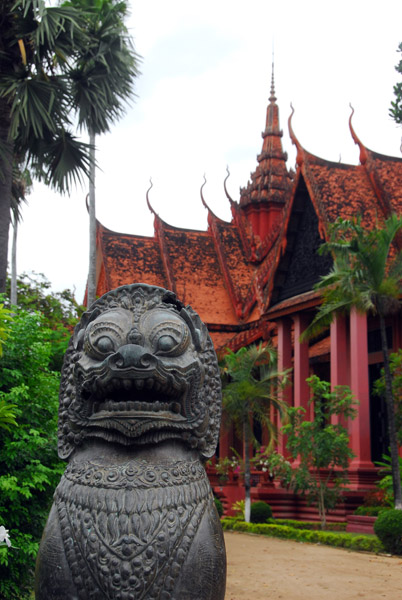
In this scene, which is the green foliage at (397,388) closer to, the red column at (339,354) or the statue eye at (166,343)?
the red column at (339,354)

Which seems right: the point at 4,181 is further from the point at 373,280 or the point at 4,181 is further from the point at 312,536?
the point at 312,536

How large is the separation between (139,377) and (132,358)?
3.3 inches

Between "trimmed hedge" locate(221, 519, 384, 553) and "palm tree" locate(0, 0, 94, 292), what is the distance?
719cm

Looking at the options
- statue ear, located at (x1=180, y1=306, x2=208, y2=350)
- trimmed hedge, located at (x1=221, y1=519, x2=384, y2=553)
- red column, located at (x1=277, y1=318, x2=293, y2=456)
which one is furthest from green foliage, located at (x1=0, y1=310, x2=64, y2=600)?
red column, located at (x1=277, y1=318, x2=293, y2=456)

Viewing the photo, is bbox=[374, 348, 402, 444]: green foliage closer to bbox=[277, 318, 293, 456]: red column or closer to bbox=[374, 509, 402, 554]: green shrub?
bbox=[374, 509, 402, 554]: green shrub

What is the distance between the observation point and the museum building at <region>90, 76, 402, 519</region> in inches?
640

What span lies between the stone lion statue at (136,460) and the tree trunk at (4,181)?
641 cm

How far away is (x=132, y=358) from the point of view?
2.97 m

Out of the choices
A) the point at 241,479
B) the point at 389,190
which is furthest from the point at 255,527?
the point at 389,190

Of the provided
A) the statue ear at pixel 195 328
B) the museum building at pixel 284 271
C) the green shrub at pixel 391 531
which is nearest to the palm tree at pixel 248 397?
the museum building at pixel 284 271

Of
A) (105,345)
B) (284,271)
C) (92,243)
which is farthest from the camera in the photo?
(284,271)

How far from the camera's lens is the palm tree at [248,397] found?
16422 mm

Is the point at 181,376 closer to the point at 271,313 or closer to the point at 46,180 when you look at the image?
the point at 46,180

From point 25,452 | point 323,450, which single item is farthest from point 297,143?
point 25,452
